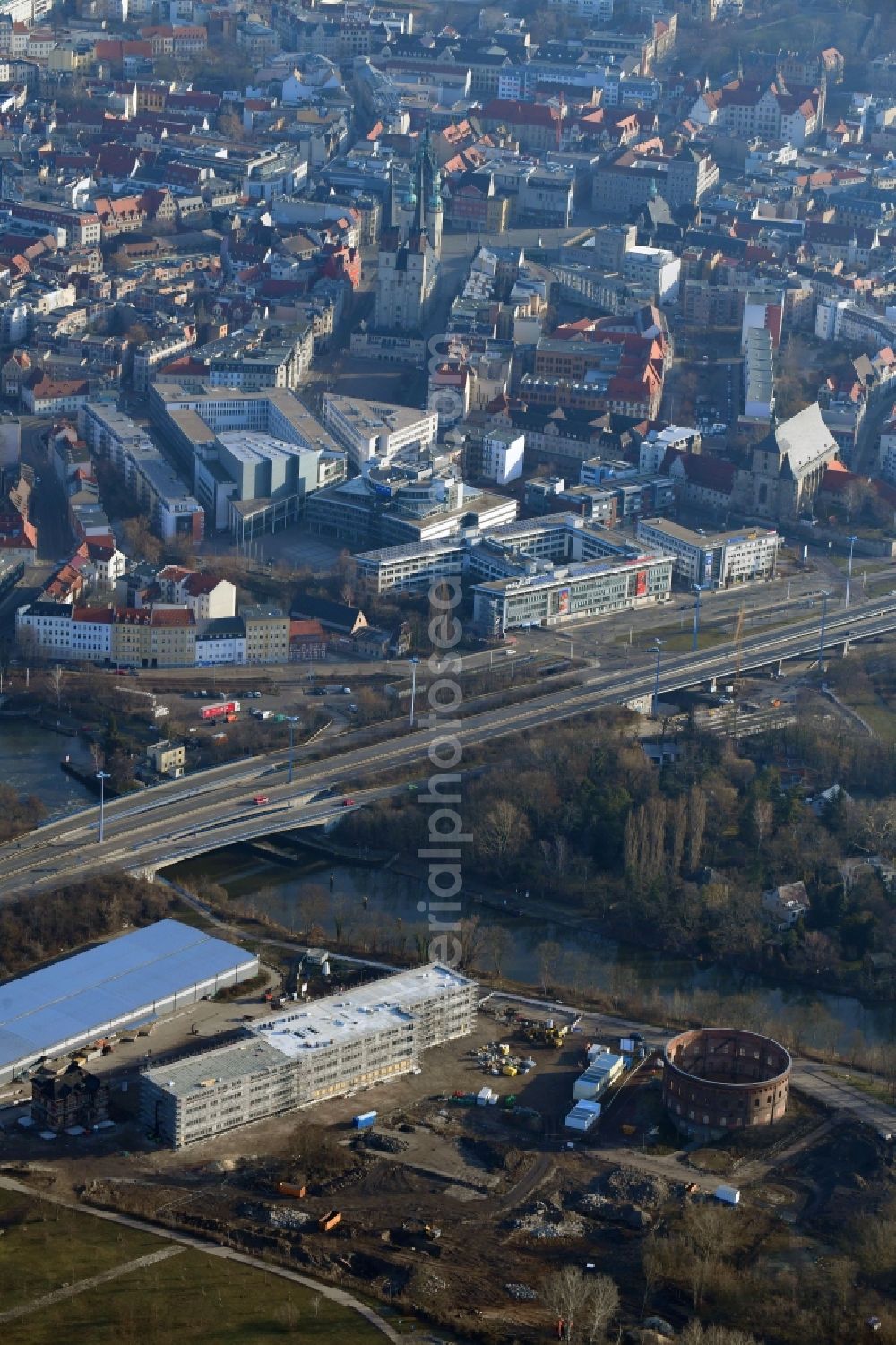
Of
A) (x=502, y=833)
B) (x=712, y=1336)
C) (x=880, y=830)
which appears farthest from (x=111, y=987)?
(x=880, y=830)

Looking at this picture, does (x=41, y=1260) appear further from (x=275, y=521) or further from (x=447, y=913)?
(x=275, y=521)

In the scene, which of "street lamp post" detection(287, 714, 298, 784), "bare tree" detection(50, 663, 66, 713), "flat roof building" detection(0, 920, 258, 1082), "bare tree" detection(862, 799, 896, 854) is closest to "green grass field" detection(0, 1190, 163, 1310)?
"flat roof building" detection(0, 920, 258, 1082)

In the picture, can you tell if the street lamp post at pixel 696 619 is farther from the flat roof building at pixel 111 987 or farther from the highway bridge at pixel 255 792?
the flat roof building at pixel 111 987

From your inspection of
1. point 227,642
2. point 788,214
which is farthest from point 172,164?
point 227,642

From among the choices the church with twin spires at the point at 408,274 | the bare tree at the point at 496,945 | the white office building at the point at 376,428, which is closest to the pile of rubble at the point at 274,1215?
the bare tree at the point at 496,945

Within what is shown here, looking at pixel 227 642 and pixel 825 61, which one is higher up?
pixel 825 61

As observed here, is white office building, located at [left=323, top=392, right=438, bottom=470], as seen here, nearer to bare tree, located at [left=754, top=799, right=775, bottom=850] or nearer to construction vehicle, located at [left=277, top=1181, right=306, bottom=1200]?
bare tree, located at [left=754, top=799, right=775, bottom=850]

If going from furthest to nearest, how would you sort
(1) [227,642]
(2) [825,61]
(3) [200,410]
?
(2) [825,61]
(3) [200,410]
(1) [227,642]
